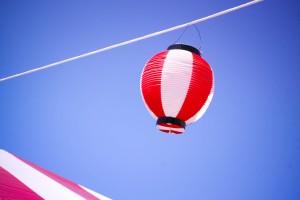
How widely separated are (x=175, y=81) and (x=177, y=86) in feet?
0.12

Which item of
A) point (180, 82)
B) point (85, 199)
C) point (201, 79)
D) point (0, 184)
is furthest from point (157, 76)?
point (85, 199)

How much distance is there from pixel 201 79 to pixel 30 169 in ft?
8.72

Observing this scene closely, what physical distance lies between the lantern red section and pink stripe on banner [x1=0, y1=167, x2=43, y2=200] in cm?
123

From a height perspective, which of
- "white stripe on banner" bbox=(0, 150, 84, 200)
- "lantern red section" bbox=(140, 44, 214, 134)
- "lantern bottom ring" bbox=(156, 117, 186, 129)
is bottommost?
"white stripe on banner" bbox=(0, 150, 84, 200)

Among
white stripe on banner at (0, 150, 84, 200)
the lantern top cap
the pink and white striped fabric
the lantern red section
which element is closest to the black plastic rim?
the lantern red section

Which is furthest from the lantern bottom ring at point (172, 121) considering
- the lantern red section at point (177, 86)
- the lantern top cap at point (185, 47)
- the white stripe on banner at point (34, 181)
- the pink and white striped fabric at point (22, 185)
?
the white stripe on banner at point (34, 181)

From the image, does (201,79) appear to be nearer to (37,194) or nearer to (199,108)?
(199,108)

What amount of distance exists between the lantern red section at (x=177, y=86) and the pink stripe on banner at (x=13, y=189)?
1.23 m

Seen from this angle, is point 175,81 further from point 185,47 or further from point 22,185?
point 22,185

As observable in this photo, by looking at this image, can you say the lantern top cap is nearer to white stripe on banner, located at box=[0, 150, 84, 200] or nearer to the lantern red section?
the lantern red section

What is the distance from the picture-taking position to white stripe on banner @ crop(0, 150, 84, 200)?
265 cm

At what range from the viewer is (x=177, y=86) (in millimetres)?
1749

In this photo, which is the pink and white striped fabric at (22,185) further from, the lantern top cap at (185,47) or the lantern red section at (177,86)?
the lantern top cap at (185,47)

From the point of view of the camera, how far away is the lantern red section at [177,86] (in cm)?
176
